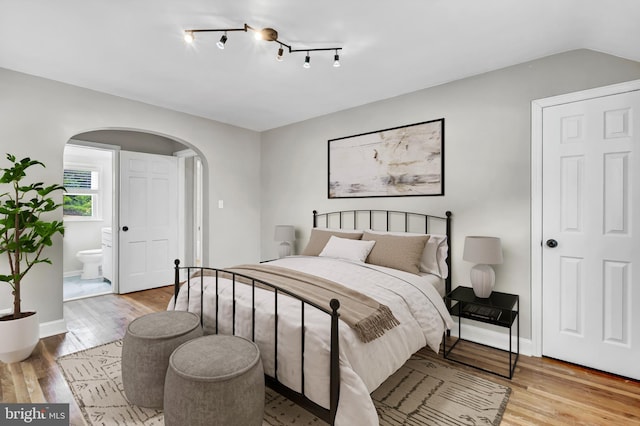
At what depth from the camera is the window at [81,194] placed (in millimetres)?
5672

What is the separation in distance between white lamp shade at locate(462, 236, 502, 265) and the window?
651 centimetres

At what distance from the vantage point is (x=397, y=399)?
6.79 ft

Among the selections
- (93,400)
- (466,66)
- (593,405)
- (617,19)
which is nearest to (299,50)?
(466,66)

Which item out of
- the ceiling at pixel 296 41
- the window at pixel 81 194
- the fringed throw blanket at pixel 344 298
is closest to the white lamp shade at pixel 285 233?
the fringed throw blanket at pixel 344 298

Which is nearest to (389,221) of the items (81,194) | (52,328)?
(52,328)

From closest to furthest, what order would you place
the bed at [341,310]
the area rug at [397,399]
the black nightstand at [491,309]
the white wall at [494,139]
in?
the bed at [341,310] < the area rug at [397,399] < the black nightstand at [491,309] < the white wall at [494,139]

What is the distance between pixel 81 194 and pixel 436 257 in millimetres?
6295

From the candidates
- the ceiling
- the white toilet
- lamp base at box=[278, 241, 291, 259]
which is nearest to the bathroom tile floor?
the white toilet

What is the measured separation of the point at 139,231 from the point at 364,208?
135 inches

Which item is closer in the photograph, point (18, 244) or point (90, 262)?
point (18, 244)

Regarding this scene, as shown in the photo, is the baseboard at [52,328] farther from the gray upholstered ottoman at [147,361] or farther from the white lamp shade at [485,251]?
the white lamp shade at [485,251]

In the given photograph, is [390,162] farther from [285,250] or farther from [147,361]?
[147,361]

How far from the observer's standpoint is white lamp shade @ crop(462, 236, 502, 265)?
2.55 meters

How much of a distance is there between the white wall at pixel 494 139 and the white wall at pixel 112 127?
2.04 m
